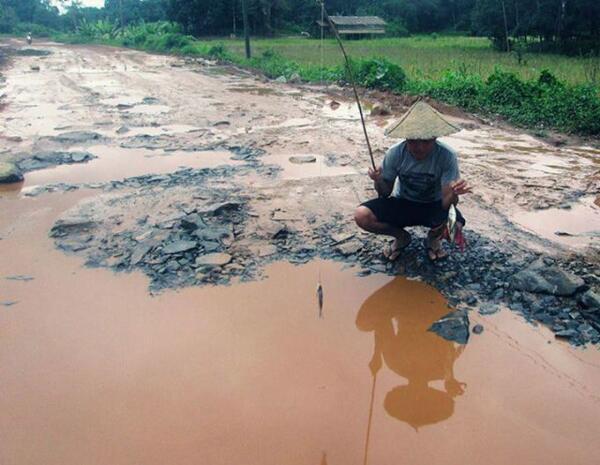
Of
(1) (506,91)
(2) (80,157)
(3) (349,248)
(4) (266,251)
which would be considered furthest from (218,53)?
(3) (349,248)

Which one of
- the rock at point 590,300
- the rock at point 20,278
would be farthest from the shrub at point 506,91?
the rock at point 20,278

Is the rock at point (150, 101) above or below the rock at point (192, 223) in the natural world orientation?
above

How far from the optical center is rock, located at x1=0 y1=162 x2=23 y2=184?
605 cm

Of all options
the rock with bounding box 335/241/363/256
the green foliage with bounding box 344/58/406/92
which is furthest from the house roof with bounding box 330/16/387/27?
the rock with bounding box 335/241/363/256

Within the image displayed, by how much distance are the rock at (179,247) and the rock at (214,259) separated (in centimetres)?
15

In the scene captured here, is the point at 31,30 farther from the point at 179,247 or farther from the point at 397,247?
the point at 397,247

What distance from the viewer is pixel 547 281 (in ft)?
11.4

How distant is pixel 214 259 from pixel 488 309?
2089mm

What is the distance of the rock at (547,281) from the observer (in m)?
3.38

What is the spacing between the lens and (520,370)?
9.59ft

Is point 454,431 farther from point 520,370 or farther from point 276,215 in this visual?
point 276,215

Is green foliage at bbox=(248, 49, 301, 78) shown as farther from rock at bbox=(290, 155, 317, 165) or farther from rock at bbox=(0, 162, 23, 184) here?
rock at bbox=(0, 162, 23, 184)

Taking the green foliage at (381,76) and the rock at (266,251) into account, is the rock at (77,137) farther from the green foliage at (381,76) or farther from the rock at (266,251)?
the green foliage at (381,76)

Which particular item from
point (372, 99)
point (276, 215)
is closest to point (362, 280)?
point (276, 215)
